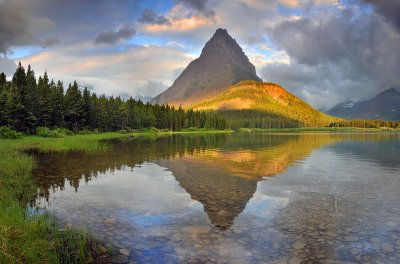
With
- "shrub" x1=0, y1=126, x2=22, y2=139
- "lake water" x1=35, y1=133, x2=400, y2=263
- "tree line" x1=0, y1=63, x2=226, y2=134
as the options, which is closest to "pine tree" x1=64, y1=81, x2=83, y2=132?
"tree line" x1=0, y1=63, x2=226, y2=134

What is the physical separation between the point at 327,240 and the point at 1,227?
1211cm

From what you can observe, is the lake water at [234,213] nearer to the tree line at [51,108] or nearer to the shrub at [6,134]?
the shrub at [6,134]

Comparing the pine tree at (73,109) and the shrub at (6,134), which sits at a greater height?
the pine tree at (73,109)

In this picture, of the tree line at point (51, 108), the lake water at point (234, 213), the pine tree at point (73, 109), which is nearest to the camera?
the lake water at point (234, 213)

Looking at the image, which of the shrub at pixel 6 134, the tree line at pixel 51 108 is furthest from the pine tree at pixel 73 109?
the shrub at pixel 6 134

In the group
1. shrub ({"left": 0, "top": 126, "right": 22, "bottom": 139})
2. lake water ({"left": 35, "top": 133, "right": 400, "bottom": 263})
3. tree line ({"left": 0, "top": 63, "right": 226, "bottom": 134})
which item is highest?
tree line ({"left": 0, "top": 63, "right": 226, "bottom": 134})

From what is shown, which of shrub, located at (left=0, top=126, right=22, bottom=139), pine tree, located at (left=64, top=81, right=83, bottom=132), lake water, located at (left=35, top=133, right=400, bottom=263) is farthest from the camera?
pine tree, located at (left=64, top=81, right=83, bottom=132)

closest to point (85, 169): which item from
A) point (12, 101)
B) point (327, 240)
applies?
point (327, 240)

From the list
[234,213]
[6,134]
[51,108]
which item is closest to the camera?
[234,213]

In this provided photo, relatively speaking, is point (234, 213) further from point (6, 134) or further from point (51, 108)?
point (51, 108)

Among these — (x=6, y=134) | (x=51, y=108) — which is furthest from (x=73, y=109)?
(x=6, y=134)

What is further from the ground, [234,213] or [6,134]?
[6,134]

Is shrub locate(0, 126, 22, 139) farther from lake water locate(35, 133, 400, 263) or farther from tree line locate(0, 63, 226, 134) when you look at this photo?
lake water locate(35, 133, 400, 263)

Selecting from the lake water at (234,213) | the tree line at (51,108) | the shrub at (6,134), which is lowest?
the lake water at (234,213)
